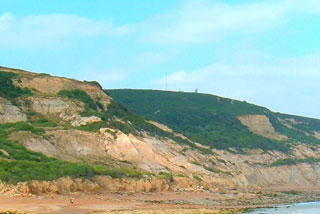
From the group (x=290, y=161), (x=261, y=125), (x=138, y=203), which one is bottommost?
(x=138, y=203)

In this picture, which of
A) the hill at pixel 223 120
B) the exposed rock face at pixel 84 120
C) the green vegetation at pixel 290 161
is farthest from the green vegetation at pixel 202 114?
the exposed rock face at pixel 84 120

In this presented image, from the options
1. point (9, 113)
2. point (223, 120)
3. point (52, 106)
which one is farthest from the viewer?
point (223, 120)

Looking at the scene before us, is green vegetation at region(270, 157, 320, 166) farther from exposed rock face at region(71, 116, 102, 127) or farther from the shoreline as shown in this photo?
the shoreline

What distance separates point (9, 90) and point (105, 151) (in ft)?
55.6

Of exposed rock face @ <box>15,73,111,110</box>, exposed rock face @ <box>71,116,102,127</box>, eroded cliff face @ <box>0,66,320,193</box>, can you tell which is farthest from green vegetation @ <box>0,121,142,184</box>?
exposed rock face @ <box>15,73,111,110</box>

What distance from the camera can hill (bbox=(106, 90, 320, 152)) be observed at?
119500mm

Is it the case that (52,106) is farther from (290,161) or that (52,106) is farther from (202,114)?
(202,114)

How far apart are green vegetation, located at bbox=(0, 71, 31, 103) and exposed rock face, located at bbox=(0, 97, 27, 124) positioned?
158 cm

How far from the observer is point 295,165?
107m

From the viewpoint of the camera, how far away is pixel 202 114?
13762 cm

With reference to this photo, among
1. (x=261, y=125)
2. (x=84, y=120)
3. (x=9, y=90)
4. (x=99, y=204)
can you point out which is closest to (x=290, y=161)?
(x=261, y=125)

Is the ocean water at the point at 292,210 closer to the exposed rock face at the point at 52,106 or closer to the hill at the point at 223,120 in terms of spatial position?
the exposed rock face at the point at 52,106

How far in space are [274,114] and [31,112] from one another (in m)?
89.5

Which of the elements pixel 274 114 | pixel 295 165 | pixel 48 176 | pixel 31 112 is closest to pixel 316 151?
pixel 295 165
